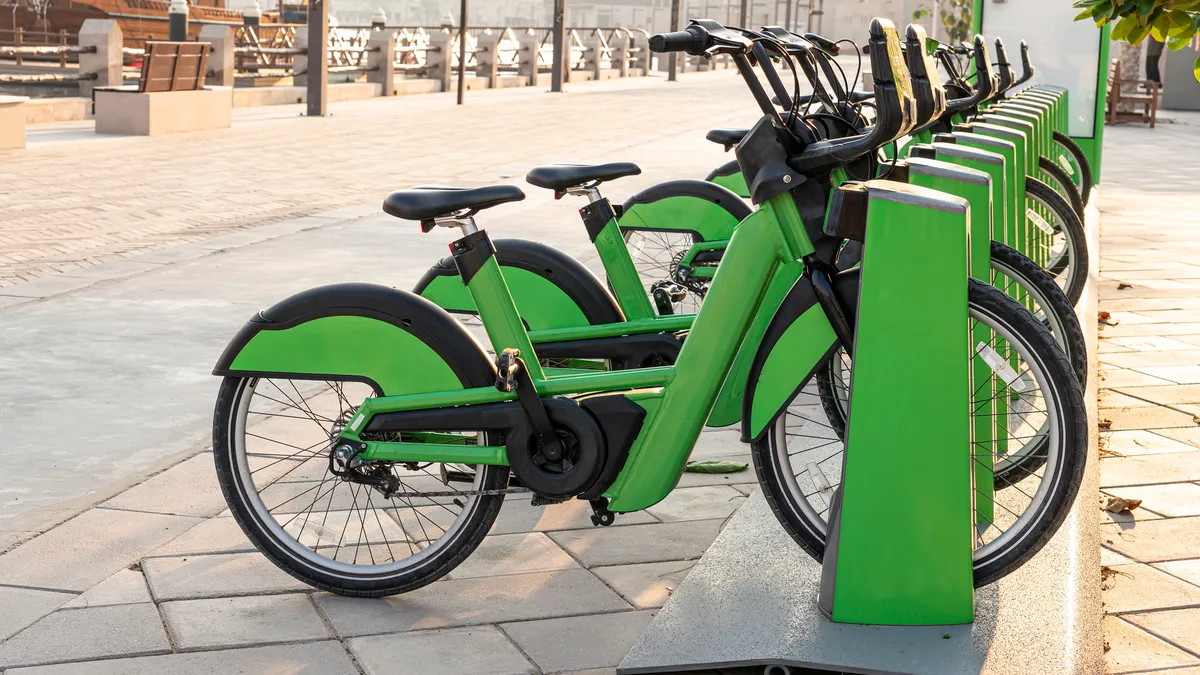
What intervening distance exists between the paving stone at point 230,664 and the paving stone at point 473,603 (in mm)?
147

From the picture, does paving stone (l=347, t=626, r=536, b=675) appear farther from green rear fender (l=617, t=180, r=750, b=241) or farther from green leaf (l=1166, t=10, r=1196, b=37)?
green rear fender (l=617, t=180, r=750, b=241)

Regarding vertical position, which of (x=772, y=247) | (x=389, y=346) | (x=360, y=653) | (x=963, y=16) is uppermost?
(x=963, y=16)

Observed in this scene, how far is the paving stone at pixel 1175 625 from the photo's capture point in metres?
3.15

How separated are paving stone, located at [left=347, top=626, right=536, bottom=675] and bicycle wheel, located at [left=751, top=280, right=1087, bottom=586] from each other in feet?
2.25

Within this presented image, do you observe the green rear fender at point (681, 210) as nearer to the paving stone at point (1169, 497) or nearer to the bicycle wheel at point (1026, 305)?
the bicycle wheel at point (1026, 305)

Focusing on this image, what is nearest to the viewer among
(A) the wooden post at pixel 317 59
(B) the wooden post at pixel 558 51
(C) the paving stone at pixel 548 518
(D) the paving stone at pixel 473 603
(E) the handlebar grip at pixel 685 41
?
(E) the handlebar grip at pixel 685 41

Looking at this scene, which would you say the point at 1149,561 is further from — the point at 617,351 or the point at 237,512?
the point at 237,512

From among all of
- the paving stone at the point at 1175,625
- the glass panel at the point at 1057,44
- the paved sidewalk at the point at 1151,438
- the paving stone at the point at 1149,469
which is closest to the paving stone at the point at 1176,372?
the paved sidewalk at the point at 1151,438

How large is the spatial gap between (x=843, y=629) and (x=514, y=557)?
101 centimetres

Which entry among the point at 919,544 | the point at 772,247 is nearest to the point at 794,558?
the point at 919,544

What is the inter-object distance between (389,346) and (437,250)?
522cm

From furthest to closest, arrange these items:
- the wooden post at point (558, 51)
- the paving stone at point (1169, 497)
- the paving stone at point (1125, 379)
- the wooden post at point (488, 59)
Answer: the wooden post at point (488, 59) < the wooden post at point (558, 51) < the paving stone at point (1125, 379) < the paving stone at point (1169, 497)

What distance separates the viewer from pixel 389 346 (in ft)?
10.6

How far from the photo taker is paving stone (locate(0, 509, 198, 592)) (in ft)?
11.0
